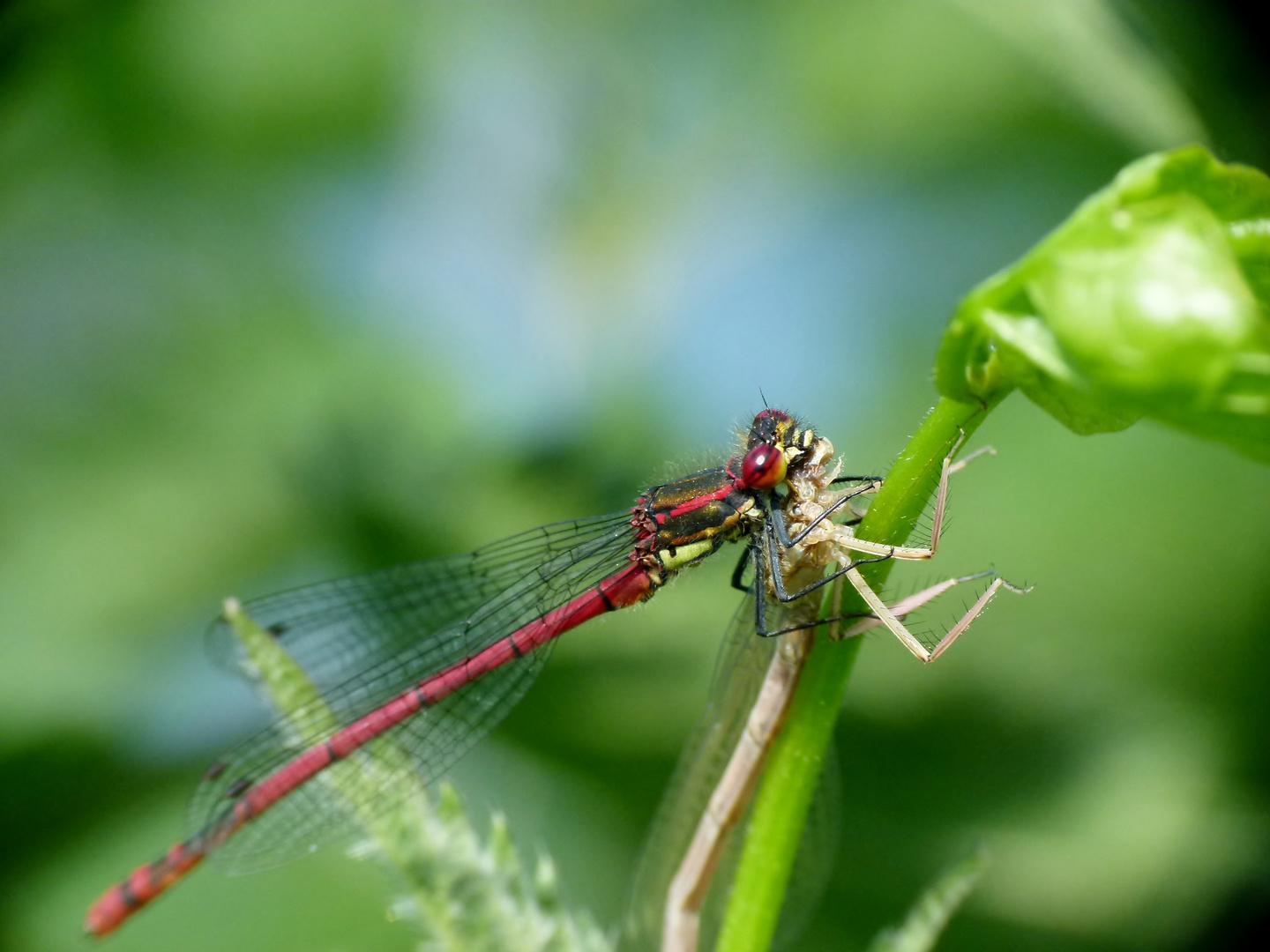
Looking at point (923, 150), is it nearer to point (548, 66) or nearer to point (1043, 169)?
point (1043, 169)

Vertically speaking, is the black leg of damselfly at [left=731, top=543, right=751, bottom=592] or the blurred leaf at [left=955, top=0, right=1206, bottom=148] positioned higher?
the blurred leaf at [left=955, top=0, right=1206, bottom=148]

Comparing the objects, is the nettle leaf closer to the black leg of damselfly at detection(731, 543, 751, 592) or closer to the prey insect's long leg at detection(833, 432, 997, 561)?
the prey insect's long leg at detection(833, 432, 997, 561)

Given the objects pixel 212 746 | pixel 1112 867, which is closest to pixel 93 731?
pixel 212 746

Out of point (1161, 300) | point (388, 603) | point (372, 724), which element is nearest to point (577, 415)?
point (388, 603)

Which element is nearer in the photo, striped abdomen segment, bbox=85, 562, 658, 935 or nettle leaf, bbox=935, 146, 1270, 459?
nettle leaf, bbox=935, 146, 1270, 459

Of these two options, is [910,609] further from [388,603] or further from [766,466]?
[388,603]

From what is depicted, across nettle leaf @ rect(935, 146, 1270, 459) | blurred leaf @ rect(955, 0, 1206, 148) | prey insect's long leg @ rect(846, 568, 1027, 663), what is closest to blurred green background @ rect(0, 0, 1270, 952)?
blurred leaf @ rect(955, 0, 1206, 148)
